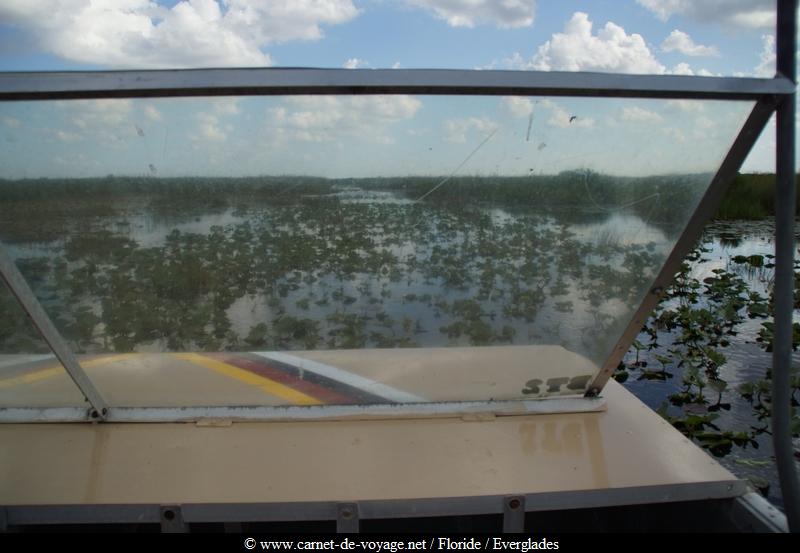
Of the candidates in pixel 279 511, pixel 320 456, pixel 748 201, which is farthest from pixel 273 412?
pixel 748 201

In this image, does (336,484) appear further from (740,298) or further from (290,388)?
(740,298)

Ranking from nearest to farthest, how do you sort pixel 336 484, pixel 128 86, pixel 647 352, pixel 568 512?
pixel 128 86, pixel 336 484, pixel 568 512, pixel 647 352

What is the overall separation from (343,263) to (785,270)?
3.47 ft

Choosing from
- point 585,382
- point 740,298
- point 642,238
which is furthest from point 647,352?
point 642,238

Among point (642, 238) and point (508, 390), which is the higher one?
point (642, 238)

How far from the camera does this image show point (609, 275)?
5.70 ft

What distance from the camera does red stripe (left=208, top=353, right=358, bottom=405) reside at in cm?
192

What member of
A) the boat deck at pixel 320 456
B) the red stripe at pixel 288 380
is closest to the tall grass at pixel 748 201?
the boat deck at pixel 320 456

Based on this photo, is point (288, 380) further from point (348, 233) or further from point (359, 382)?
point (348, 233)

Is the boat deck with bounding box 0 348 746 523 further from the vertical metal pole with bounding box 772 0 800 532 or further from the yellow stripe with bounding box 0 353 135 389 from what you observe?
the vertical metal pole with bounding box 772 0 800 532

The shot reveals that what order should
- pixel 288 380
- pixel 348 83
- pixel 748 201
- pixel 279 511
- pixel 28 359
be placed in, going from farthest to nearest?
pixel 748 201 → pixel 288 380 → pixel 28 359 → pixel 279 511 → pixel 348 83

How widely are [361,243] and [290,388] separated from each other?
617mm

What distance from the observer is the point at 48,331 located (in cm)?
171

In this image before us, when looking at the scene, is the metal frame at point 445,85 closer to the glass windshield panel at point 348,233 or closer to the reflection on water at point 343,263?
the glass windshield panel at point 348,233
